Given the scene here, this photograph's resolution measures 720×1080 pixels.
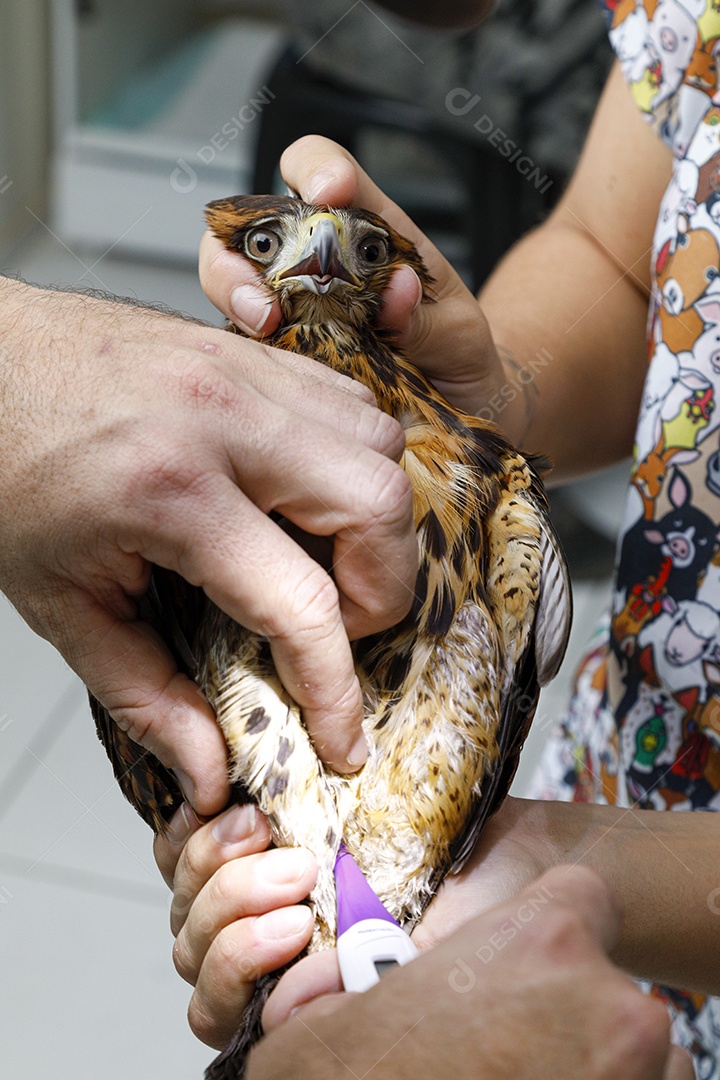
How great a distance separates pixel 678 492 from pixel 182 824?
3.17 ft

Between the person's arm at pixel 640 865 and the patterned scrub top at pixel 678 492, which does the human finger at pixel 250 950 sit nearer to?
the person's arm at pixel 640 865

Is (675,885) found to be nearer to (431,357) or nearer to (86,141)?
(431,357)

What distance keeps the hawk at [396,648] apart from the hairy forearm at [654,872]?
Result: 0.13 meters

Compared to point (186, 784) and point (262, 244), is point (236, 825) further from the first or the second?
point (262, 244)

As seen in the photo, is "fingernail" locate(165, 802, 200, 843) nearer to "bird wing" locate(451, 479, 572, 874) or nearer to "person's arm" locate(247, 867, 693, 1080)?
"bird wing" locate(451, 479, 572, 874)

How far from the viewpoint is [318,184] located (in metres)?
1.53

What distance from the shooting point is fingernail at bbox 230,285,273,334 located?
1513mm

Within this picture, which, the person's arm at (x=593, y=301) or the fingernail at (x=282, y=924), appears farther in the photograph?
the person's arm at (x=593, y=301)

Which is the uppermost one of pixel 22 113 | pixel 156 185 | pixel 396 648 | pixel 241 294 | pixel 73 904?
pixel 241 294

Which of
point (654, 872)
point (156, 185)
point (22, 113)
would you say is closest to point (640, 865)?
point (654, 872)

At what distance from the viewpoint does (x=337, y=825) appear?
1335 mm

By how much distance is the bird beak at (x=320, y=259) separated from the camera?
4.66ft

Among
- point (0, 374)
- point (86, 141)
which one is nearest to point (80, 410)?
point (0, 374)

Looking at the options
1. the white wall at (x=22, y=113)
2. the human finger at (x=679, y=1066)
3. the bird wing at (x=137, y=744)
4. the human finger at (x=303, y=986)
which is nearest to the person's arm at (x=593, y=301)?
the bird wing at (x=137, y=744)
